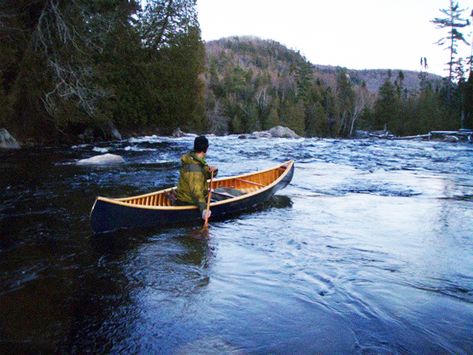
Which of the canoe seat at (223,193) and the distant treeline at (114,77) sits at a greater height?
the distant treeline at (114,77)

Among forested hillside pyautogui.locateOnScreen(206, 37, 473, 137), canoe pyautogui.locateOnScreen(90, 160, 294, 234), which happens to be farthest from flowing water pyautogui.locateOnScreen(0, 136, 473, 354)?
forested hillside pyautogui.locateOnScreen(206, 37, 473, 137)

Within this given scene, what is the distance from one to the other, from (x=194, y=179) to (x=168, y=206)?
0.62 metres

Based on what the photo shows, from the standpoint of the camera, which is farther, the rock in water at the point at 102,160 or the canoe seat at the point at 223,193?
the rock in water at the point at 102,160

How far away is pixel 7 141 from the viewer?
1791cm

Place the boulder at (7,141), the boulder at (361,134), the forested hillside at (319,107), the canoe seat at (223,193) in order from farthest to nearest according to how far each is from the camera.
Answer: the boulder at (361,134) → the forested hillside at (319,107) → the boulder at (7,141) → the canoe seat at (223,193)

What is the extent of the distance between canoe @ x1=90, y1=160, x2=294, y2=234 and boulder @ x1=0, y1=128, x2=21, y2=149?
12.8 meters

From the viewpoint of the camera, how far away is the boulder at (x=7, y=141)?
1766cm

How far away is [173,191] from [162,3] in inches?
959

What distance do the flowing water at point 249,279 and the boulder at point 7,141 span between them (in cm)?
963

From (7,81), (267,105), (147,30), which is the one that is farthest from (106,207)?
(267,105)

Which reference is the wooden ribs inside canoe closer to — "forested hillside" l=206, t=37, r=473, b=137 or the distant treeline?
the distant treeline

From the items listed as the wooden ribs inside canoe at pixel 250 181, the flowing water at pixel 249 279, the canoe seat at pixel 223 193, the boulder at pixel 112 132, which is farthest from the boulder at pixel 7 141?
the canoe seat at pixel 223 193

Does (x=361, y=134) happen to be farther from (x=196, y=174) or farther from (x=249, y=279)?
(x=249, y=279)

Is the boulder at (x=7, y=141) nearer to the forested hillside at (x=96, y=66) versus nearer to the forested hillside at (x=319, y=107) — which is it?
the forested hillside at (x=96, y=66)
